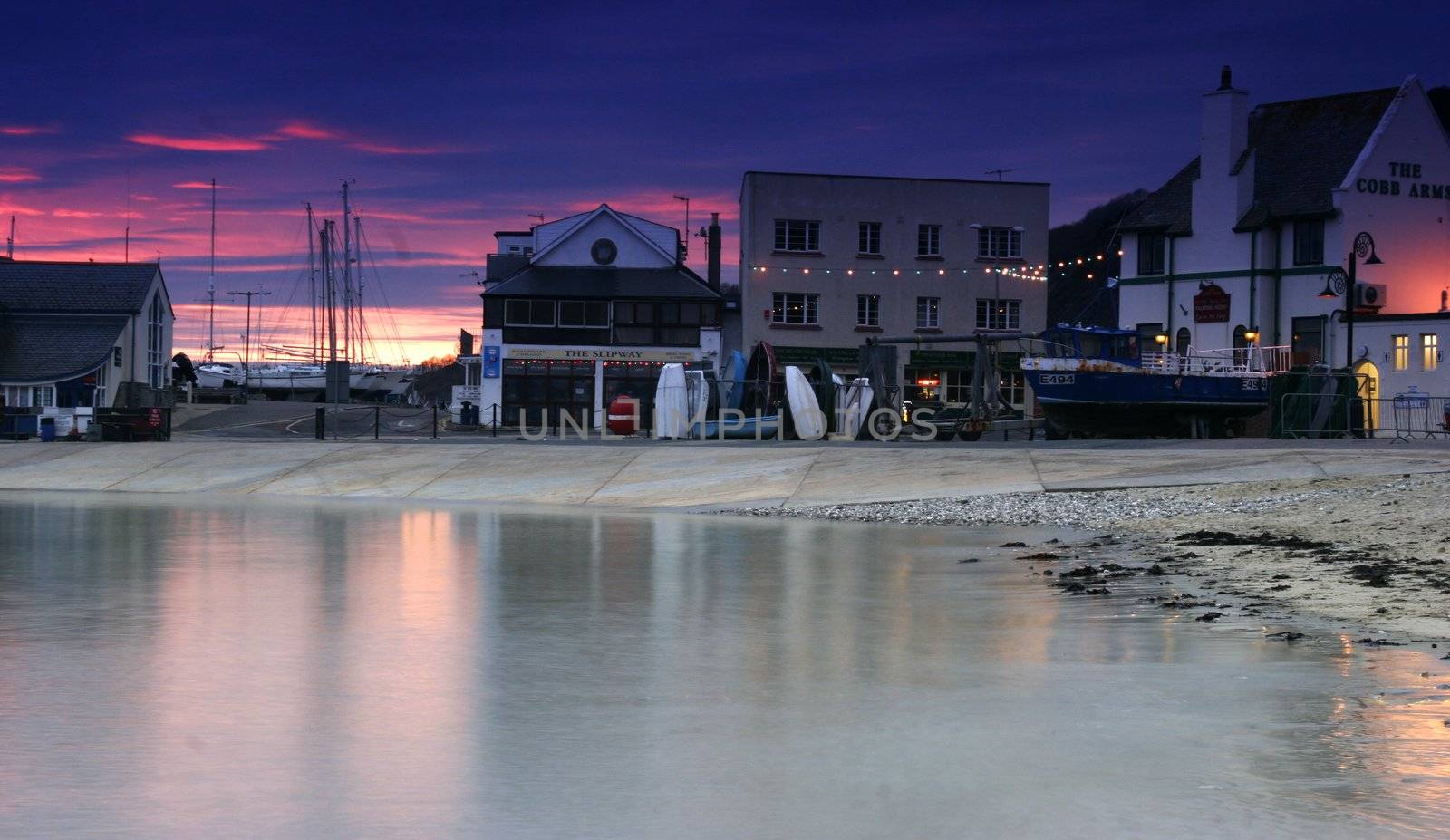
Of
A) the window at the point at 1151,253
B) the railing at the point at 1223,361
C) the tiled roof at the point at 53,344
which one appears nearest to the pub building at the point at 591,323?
the tiled roof at the point at 53,344

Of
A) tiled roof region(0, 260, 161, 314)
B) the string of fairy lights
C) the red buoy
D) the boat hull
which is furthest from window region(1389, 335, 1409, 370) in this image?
tiled roof region(0, 260, 161, 314)

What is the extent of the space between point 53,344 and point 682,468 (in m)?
35.4

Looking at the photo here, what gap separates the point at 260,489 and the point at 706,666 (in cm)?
2295

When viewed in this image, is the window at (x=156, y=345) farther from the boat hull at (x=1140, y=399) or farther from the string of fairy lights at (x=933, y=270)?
the boat hull at (x=1140, y=399)

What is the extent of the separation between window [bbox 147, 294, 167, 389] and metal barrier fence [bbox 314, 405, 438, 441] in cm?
731

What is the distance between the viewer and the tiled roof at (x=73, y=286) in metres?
56.6

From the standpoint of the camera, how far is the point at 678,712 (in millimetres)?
8523

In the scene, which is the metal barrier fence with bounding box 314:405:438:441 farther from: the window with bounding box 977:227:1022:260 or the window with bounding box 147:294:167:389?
the window with bounding box 977:227:1022:260

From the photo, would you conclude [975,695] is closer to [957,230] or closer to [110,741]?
[110,741]

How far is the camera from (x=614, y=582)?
1513 centimetres

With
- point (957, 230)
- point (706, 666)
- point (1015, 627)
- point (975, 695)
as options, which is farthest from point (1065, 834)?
point (957, 230)

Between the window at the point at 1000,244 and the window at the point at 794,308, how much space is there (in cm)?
764

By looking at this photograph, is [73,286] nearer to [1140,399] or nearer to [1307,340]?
[1140,399]

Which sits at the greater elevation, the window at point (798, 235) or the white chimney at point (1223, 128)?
the white chimney at point (1223, 128)
